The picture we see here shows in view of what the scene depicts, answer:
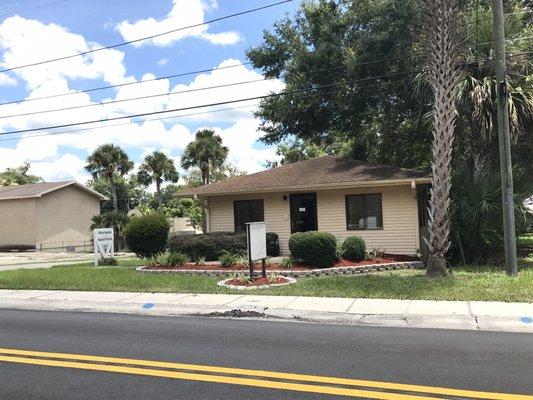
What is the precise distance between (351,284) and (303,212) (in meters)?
7.92

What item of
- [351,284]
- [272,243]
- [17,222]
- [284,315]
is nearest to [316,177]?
[272,243]

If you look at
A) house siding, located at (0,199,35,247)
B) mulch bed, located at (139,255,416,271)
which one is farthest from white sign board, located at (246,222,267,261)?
house siding, located at (0,199,35,247)

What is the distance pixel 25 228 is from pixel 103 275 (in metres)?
22.9

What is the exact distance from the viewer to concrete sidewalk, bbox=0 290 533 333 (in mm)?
8586

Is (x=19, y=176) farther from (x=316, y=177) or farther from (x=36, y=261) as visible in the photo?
(x=316, y=177)

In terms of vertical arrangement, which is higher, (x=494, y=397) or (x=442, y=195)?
(x=442, y=195)

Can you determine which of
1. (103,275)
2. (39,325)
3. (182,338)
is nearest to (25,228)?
(103,275)

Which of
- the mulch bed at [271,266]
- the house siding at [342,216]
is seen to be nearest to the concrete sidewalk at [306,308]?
the mulch bed at [271,266]

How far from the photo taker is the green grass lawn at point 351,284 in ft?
34.9

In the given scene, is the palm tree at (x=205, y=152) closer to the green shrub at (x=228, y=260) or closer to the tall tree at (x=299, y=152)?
the tall tree at (x=299, y=152)

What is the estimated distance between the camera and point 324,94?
71.0 ft

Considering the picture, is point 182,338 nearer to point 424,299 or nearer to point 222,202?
point 424,299

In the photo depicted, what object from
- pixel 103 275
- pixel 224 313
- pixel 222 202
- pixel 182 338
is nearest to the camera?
pixel 182 338

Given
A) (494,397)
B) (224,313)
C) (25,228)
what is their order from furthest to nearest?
1. (25,228)
2. (224,313)
3. (494,397)
